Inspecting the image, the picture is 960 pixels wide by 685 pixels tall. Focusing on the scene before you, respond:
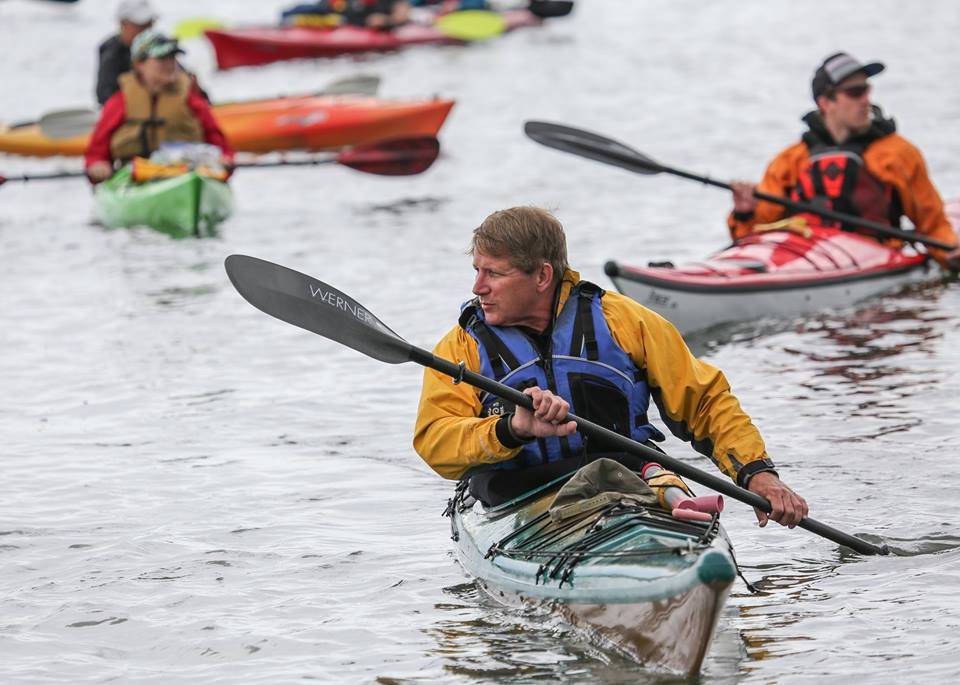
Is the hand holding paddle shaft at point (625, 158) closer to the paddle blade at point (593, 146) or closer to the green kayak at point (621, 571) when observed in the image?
the paddle blade at point (593, 146)

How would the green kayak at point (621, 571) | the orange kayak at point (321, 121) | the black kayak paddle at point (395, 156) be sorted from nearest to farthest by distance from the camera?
the green kayak at point (621, 571), the black kayak paddle at point (395, 156), the orange kayak at point (321, 121)

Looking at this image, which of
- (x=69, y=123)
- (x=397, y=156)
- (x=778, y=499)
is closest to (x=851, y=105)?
(x=778, y=499)

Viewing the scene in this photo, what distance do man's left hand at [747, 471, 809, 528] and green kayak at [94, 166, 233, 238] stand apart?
24.0 feet

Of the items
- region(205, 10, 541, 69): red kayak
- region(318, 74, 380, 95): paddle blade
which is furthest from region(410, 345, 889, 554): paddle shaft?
region(205, 10, 541, 69): red kayak

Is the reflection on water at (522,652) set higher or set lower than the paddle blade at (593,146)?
lower

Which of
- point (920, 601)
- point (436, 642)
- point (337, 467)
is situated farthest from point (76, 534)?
point (920, 601)

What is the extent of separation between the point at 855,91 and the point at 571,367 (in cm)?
429

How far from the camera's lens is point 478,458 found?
4.08m

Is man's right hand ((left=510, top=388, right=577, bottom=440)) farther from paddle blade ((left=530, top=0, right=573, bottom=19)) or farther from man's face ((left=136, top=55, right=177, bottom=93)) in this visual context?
paddle blade ((left=530, top=0, right=573, bottom=19))

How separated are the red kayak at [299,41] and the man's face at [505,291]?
58.4 feet

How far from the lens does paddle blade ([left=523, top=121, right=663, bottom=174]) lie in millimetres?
7814

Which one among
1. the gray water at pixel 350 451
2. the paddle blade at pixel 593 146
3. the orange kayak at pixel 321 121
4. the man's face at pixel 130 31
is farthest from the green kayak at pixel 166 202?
the paddle blade at pixel 593 146

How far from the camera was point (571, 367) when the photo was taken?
4.18 meters

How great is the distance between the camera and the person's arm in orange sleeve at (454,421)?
160 inches
